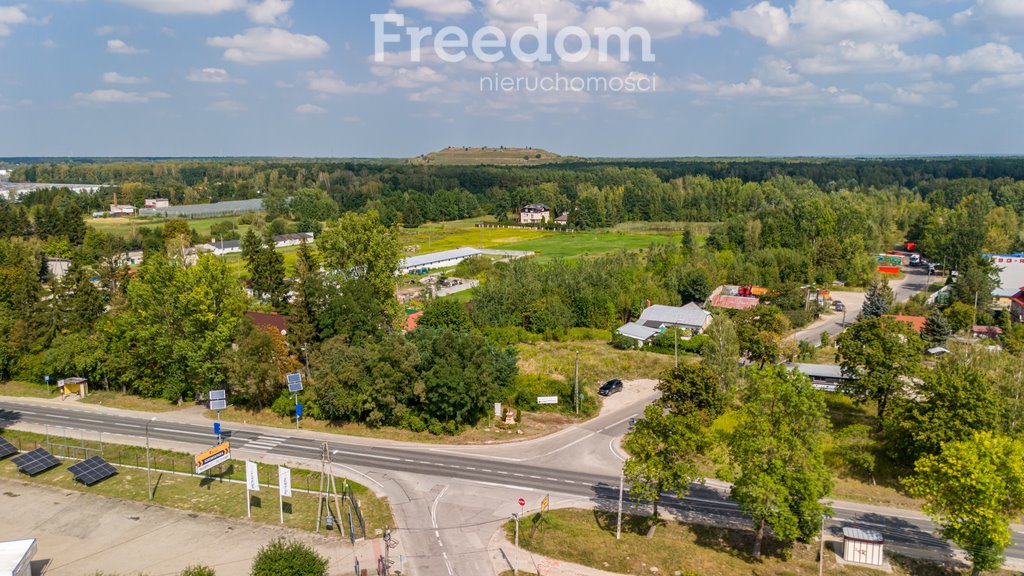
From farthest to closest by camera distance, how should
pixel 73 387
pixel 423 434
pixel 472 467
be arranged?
pixel 73 387, pixel 423 434, pixel 472 467

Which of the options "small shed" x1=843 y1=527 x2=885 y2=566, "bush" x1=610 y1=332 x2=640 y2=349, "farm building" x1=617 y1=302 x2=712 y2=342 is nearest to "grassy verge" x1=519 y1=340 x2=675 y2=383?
"bush" x1=610 y1=332 x2=640 y2=349

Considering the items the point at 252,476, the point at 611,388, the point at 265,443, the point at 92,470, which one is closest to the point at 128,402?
the point at 92,470

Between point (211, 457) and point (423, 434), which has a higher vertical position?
point (211, 457)

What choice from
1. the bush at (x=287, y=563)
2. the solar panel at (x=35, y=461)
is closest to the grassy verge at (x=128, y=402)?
the solar panel at (x=35, y=461)

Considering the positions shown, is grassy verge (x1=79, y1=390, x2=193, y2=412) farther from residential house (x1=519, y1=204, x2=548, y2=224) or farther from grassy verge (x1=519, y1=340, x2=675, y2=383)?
residential house (x1=519, y1=204, x2=548, y2=224)

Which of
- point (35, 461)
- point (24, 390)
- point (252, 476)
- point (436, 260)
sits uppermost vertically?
point (436, 260)

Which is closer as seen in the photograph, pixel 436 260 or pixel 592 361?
pixel 592 361

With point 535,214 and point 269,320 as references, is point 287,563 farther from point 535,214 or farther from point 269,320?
point 535,214

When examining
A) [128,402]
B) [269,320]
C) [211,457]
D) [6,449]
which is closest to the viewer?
[211,457]
